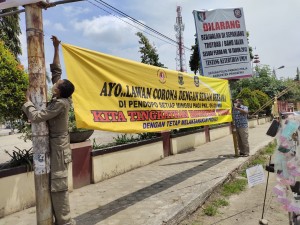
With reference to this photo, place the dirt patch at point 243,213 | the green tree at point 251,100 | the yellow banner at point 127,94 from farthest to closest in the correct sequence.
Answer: the green tree at point 251,100 < the dirt patch at point 243,213 < the yellow banner at point 127,94

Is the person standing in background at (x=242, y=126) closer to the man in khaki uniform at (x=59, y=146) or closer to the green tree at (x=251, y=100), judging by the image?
the man in khaki uniform at (x=59, y=146)

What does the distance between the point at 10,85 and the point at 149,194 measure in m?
2.95

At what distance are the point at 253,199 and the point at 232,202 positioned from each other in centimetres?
43

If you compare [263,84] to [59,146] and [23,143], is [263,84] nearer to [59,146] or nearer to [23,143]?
[23,143]

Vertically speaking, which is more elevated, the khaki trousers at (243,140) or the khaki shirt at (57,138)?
the khaki shirt at (57,138)

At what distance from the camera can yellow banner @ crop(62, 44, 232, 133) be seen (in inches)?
159

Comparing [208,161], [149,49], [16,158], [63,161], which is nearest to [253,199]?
[208,161]

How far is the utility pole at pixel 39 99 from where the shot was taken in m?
3.21

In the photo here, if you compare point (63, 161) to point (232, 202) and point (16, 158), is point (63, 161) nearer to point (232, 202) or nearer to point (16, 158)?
point (16, 158)

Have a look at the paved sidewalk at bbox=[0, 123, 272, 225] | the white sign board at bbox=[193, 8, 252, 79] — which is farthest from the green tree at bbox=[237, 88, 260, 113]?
the paved sidewalk at bbox=[0, 123, 272, 225]

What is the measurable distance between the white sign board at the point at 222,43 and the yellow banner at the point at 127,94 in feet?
6.50

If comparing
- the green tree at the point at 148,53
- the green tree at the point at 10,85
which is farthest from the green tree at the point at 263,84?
the green tree at the point at 10,85

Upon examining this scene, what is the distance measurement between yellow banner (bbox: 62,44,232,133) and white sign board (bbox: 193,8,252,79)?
1.98 meters

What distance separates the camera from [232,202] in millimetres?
5594
